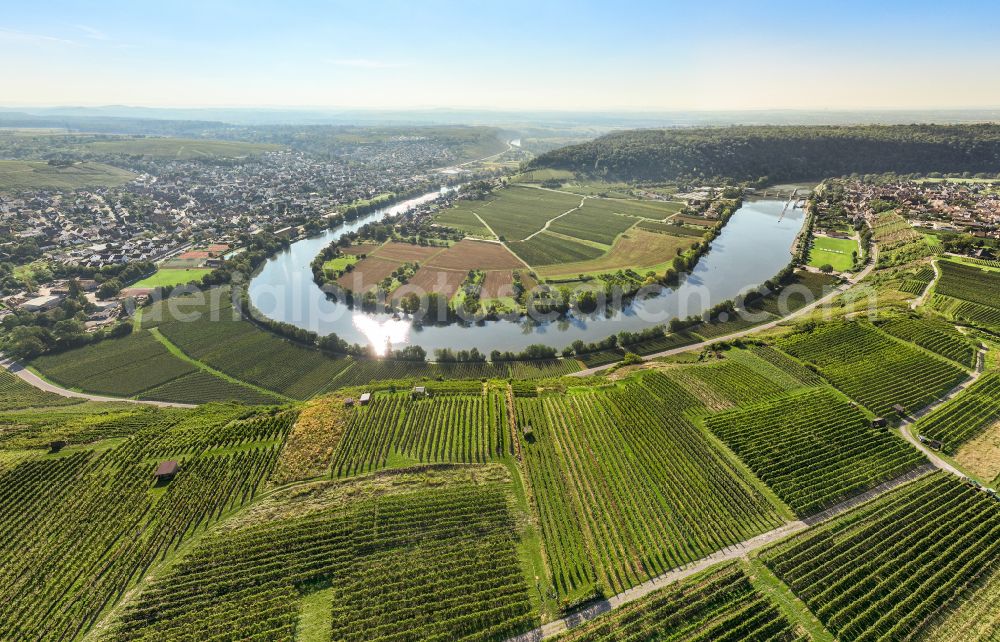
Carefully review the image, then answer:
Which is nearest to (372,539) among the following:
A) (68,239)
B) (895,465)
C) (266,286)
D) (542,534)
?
(542,534)

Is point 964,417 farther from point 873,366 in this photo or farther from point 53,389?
point 53,389

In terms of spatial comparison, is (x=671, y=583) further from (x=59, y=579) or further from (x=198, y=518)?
(x=59, y=579)

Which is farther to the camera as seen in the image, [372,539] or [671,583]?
[372,539]

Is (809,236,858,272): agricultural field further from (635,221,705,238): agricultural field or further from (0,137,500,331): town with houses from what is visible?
(0,137,500,331): town with houses

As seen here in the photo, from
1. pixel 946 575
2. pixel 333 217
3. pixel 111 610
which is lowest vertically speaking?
pixel 111 610

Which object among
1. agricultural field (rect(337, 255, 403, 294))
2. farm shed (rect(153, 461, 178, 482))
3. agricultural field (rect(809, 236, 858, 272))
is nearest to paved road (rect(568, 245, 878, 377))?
agricultural field (rect(809, 236, 858, 272))
